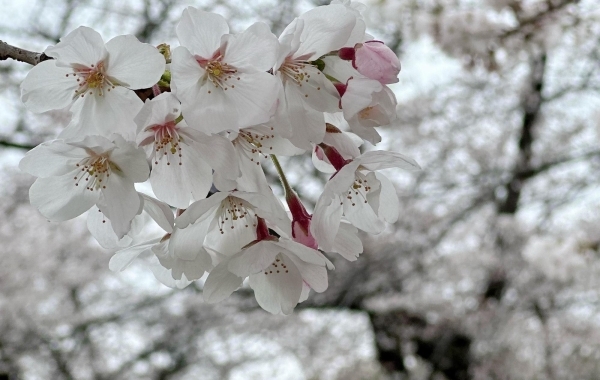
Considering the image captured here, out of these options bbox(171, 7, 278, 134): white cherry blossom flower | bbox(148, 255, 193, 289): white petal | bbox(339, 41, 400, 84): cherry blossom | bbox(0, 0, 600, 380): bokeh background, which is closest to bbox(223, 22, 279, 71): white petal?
bbox(171, 7, 278, 134): white cherry blossom flower

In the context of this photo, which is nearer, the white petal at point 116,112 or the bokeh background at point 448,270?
the white petal at point 116,112

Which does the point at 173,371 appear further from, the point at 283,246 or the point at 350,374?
the point at 283,246

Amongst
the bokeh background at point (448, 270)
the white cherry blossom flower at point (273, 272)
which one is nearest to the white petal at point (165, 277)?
the white cherry blossom flower at point (273, 272)

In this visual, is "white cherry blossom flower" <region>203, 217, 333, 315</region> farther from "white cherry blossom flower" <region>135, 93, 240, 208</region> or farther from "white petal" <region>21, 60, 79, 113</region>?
"white petal" <region>21, 60, 79, 113</region>

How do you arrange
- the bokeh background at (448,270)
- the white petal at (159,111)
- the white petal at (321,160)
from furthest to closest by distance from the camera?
the bokeh background at (448,270), the white petal at (321,160), the white petal at (159,111)

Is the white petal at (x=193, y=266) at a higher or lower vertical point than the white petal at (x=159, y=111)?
lower

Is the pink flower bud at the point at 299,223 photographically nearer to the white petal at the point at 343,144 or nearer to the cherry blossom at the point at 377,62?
the white petal at the point at 343,144
